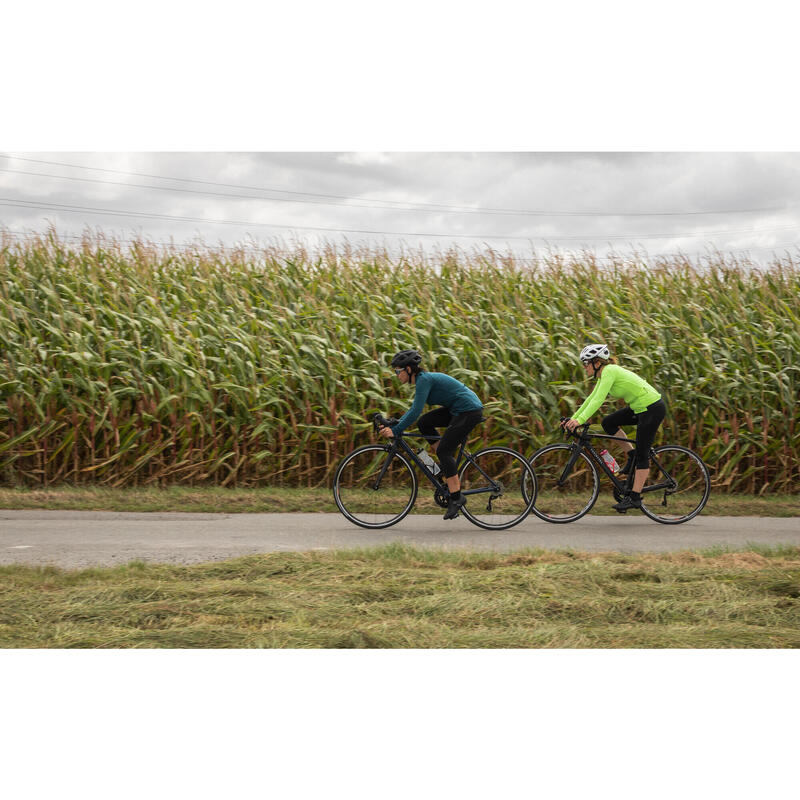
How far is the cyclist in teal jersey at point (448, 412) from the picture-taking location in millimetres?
8461

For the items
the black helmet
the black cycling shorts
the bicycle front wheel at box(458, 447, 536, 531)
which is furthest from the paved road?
the black helmet

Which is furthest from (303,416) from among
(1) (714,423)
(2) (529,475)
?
(1) (714,423)

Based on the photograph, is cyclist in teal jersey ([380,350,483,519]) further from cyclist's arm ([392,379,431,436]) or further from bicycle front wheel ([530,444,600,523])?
bicycle front wheel ([530,444,600,523])

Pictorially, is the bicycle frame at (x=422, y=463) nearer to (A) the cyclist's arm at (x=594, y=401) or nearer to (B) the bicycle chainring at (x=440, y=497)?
(B) the bicycle chainring at (x=440, y=497)

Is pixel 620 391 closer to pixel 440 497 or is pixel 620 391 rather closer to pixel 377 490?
pixel 440 497

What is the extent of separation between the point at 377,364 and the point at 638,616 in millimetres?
6203

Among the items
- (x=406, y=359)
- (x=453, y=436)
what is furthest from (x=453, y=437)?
(x=406, y=359)

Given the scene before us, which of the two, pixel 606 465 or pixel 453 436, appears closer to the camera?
→ pixel 453 436

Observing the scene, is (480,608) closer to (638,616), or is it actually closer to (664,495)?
(638,616)

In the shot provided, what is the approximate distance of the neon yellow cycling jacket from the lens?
29.3 ft

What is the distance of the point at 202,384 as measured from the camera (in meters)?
10.9

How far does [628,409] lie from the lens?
9414 millimetres

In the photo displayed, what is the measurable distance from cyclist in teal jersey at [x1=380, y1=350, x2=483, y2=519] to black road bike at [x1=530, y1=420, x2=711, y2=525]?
1.04m

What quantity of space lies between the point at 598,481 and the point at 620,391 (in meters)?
1.05
